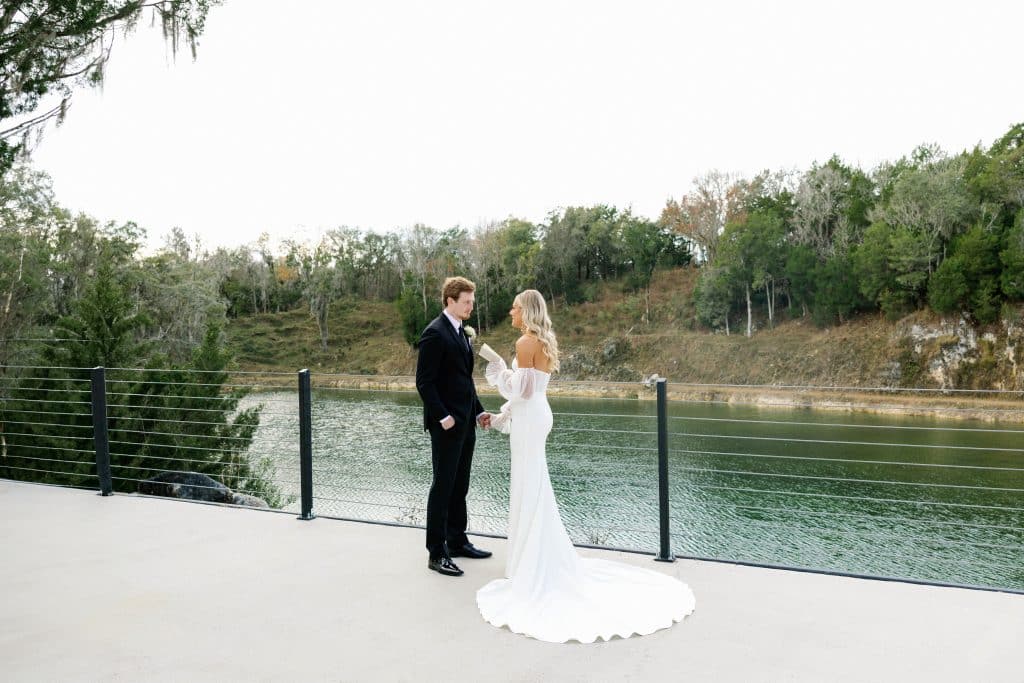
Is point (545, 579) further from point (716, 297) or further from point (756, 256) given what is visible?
point (716, 297)

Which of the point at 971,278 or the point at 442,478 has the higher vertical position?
the point at 971,278

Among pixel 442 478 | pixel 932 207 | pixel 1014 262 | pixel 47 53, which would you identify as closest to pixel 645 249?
pixel 932 207

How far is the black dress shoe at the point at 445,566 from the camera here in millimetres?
3023

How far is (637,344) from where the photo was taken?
35469 millimetres

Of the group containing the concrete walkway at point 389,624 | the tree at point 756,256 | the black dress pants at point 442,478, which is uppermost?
the tree at point 756,256

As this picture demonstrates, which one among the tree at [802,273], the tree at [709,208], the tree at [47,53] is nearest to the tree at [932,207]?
the tree at [802,273]

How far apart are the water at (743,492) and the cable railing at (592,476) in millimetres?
47

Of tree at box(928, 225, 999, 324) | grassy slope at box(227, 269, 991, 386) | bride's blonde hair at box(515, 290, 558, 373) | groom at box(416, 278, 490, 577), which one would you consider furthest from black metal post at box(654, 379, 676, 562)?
tree at box(928, 225, 999, 324)

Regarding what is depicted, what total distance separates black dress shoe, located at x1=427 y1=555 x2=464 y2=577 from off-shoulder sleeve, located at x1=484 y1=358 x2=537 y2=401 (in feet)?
2.51

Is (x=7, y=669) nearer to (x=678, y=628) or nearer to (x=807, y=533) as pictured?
(x=678, y=628)

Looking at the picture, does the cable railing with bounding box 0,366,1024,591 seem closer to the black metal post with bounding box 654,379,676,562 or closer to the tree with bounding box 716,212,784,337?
the black metal post with bounding box 654,379,676,562

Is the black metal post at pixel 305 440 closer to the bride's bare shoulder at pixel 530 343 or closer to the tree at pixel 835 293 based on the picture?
the bride's bare shoulder at pixel 530 343

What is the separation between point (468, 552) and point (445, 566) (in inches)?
9.7

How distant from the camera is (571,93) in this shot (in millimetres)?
41875
